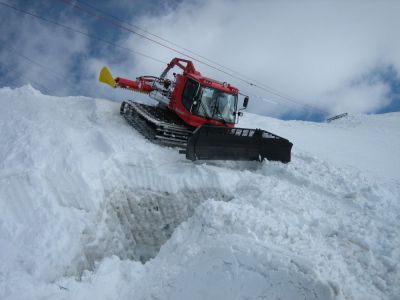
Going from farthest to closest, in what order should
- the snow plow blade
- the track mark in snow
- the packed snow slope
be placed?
the snow plow blade, the track mark in snow, the packed snow slope

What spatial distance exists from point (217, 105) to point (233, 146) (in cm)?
202

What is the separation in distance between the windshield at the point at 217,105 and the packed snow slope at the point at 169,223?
1.99m

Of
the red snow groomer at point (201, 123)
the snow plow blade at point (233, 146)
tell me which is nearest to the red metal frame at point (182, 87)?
the red snow groomer at point (201, 123)

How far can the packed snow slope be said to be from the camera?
4.59 m

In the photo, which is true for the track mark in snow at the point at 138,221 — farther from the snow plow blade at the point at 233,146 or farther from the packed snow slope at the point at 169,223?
the snow plow blade at the point at 233,146

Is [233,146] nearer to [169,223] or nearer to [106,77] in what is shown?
[169,223]

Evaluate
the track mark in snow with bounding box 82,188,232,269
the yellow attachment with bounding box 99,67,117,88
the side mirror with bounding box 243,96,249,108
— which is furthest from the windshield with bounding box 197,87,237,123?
the yellow attachment with bounding box 99,67,117,88

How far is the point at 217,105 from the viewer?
10273 mm

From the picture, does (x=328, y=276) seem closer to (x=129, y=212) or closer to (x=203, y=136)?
(x=129, y=212)

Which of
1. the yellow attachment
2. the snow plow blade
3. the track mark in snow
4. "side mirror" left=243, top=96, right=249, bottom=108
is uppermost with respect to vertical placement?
"side mirror" left=243, top=96, right=249, bottom=108

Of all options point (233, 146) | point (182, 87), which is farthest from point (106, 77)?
point (233, 146)

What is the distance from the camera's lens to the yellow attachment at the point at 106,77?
12.2 metres

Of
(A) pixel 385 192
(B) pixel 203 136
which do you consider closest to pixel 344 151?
(A) pixel 385 192

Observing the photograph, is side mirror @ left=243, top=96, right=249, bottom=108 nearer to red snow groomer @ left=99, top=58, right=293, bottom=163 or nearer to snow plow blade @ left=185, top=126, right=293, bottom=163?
red snow groomer @ left=99, top=58, right=293, bottom=163
